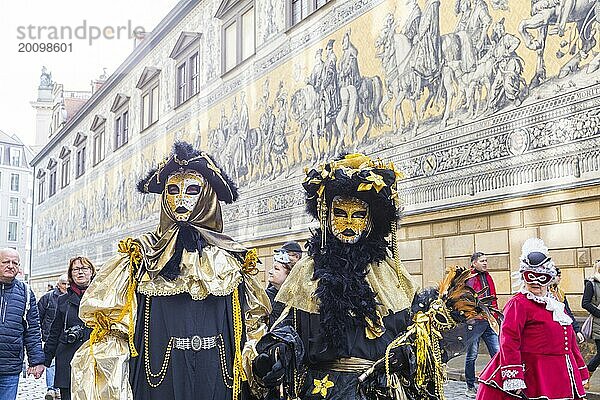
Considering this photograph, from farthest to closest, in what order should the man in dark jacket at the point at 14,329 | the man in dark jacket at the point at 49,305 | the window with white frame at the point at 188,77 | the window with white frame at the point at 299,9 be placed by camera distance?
the window with white frame at the point at 188,77 → the window with white frame at the point at 299,9 → the man in dark jacket at the point at 49,305 → the man in dark jacket at the point at 14,329

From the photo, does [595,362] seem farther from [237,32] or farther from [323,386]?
[237,32]

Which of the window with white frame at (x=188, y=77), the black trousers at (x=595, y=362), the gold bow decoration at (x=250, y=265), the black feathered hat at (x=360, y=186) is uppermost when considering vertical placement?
the window with white frame at (x=188, y=77)

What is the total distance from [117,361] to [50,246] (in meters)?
38.7

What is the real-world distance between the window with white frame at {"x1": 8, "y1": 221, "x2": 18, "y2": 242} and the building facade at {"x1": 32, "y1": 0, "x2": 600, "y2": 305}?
153ft

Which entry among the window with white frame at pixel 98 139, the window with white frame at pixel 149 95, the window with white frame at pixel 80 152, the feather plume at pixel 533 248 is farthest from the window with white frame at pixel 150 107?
the feather plume at pixel 533 248

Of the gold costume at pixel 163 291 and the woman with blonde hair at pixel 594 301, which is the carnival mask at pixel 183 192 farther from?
the woman with blonde hair at pixel 594 301

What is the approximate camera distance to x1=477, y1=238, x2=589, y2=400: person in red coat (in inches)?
199

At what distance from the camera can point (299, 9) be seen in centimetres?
1540

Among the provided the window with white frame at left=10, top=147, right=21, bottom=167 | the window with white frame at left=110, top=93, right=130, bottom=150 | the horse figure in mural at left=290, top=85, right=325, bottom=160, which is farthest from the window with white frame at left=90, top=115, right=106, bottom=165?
the window with white frame at left=10, top=147, right=21, bottom=167

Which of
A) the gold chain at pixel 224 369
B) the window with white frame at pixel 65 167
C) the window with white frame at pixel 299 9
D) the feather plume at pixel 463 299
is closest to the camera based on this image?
the feather plume at pixel 463 299

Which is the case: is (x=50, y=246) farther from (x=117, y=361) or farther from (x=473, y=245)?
(x=117, y=361)

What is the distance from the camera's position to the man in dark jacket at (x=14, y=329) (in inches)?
247

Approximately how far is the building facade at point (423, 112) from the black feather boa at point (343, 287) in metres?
5.55

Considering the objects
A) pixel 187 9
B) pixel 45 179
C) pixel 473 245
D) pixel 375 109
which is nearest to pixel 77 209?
pixel 45 179
